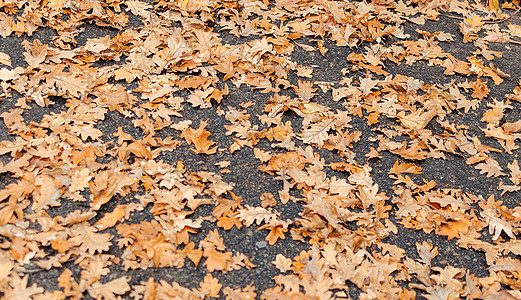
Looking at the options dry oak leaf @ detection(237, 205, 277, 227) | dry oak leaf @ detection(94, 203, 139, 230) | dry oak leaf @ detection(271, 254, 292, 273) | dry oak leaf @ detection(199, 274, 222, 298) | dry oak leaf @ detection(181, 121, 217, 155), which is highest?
dry oak leaf @ detection(181, 121, 217, 155)

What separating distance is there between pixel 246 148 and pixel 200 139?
34 centimetres

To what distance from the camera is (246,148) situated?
3.29 metres

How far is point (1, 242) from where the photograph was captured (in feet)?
8.04

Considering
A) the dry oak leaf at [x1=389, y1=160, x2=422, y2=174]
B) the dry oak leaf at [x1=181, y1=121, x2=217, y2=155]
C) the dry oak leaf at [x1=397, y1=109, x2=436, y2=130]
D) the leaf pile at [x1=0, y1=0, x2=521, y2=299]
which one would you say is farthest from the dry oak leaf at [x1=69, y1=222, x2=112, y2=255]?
the dry oak leaf at [x1=397, y1=109, x2=436, y2=130]

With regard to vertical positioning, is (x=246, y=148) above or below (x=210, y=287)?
above

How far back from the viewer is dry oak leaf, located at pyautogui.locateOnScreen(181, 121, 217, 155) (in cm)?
317

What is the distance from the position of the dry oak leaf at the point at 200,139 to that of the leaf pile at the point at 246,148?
0.02 meters

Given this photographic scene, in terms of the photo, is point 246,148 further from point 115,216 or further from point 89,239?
point 89,239

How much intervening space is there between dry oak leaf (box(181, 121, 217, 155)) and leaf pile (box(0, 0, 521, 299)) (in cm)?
2

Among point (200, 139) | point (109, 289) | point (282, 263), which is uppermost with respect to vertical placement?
point (200, 139)

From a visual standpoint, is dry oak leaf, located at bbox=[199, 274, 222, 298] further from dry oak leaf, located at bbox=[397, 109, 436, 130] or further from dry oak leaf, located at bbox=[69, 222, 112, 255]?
dry oak leaf, located at bbox=[397, 109, 436, 130]

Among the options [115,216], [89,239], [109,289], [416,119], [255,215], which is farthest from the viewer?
[416,119]

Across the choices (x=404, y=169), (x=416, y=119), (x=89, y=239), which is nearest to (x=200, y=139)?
(x=89, y=239)

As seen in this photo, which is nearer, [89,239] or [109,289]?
[109,289]
